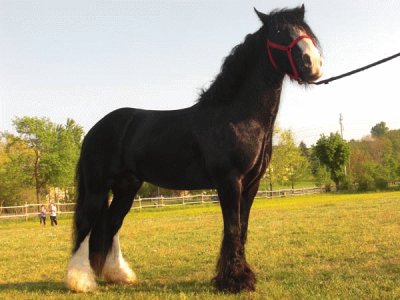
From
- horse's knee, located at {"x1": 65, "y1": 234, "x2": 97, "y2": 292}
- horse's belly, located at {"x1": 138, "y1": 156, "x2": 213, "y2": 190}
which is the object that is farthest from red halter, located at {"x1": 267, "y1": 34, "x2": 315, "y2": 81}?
horse's knee, located at {"x1": 65, "y1": 234, "x2": 97, "y2": 292}

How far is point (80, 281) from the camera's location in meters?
4.86

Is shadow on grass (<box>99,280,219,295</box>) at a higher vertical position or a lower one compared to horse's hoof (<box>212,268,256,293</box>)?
lower

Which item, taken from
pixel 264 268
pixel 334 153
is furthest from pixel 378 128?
pixel 264 268

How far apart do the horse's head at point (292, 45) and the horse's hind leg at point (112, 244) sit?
8.20 ft

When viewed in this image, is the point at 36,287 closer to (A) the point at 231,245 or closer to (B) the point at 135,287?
(B) the point at 135,287

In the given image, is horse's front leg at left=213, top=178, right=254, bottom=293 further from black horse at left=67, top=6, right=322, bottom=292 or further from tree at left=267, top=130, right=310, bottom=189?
tree at left=267, top=130, right=310, bottom=189

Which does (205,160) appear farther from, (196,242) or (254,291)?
(196,242)

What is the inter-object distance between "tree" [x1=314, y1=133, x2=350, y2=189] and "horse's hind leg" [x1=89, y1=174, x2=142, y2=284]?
50.1 m

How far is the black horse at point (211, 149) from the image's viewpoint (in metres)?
4.30

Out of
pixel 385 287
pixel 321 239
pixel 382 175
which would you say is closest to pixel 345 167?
pixel 382 175

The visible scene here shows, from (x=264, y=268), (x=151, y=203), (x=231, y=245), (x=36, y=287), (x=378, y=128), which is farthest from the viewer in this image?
(x=378, y=128)

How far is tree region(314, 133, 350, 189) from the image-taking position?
172ft

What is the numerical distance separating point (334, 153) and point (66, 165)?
34307 millimetres

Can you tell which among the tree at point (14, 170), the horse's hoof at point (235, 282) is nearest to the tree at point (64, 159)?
the tree at point (14, 170)
